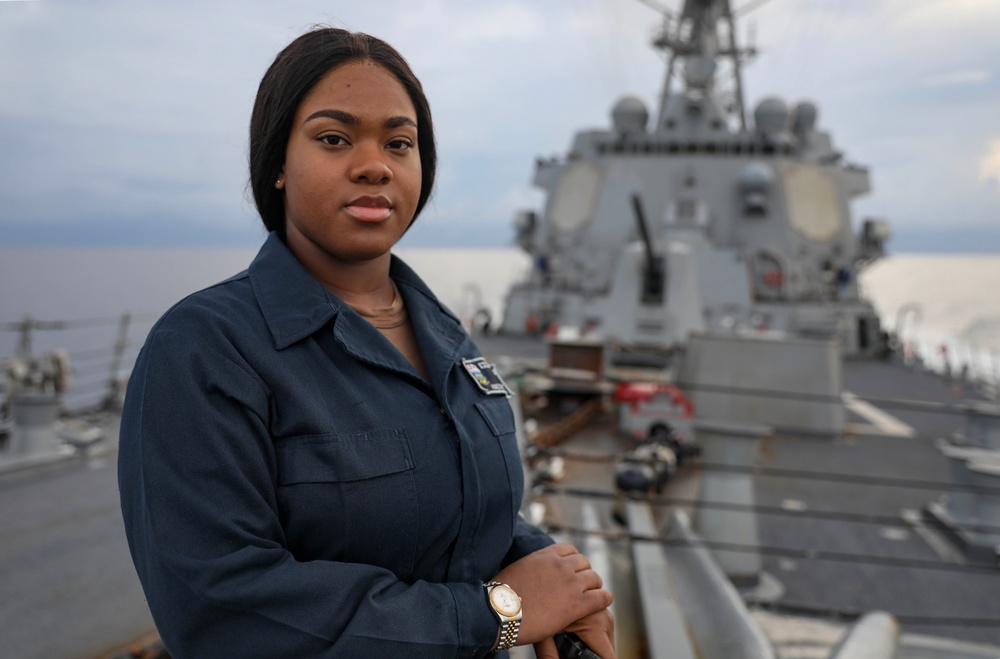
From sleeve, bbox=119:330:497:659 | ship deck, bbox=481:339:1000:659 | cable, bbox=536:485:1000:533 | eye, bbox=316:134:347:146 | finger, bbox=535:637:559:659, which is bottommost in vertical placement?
ship deck, bbox=481:339:1000:659

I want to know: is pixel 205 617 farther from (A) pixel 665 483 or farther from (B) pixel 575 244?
(B) pixel 575 244

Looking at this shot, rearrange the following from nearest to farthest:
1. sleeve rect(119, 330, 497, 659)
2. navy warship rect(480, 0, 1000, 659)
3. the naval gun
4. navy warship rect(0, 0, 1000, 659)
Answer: sleeve rect(119, 330, 497, 659) → navy warship rect(0, 0, 1000, 659) → navy warship rect(480, 0, 1000, 659) → the naval gun

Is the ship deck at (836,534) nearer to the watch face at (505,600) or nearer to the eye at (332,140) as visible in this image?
the watch face at (505,600)

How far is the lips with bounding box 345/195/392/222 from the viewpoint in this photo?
2.67 feet

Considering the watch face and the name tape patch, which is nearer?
the watch face

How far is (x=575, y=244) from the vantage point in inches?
519

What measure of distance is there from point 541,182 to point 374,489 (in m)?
14.2

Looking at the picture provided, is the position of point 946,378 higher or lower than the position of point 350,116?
lower

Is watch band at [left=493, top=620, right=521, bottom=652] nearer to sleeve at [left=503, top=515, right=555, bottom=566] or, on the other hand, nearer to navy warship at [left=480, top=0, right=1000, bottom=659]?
sleeve at [left=503, top=515, right=555, bottom=566]

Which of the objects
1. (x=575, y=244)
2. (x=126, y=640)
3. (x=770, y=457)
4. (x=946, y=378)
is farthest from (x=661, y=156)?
(x=126, y=640)

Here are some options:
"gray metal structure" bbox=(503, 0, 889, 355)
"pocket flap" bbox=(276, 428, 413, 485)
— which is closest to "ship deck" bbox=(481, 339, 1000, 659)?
"pocket flap" bbox=(276, 428, 413, 485)

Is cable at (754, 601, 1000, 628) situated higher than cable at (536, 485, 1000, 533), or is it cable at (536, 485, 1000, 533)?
cable at (536, 485, 1000, 533)

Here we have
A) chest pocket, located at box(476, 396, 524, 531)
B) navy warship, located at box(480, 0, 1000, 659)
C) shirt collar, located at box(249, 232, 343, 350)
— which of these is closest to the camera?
shirt collar, located at box(249, 232, 343, 350)

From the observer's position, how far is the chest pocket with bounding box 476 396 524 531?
0.93 metres
